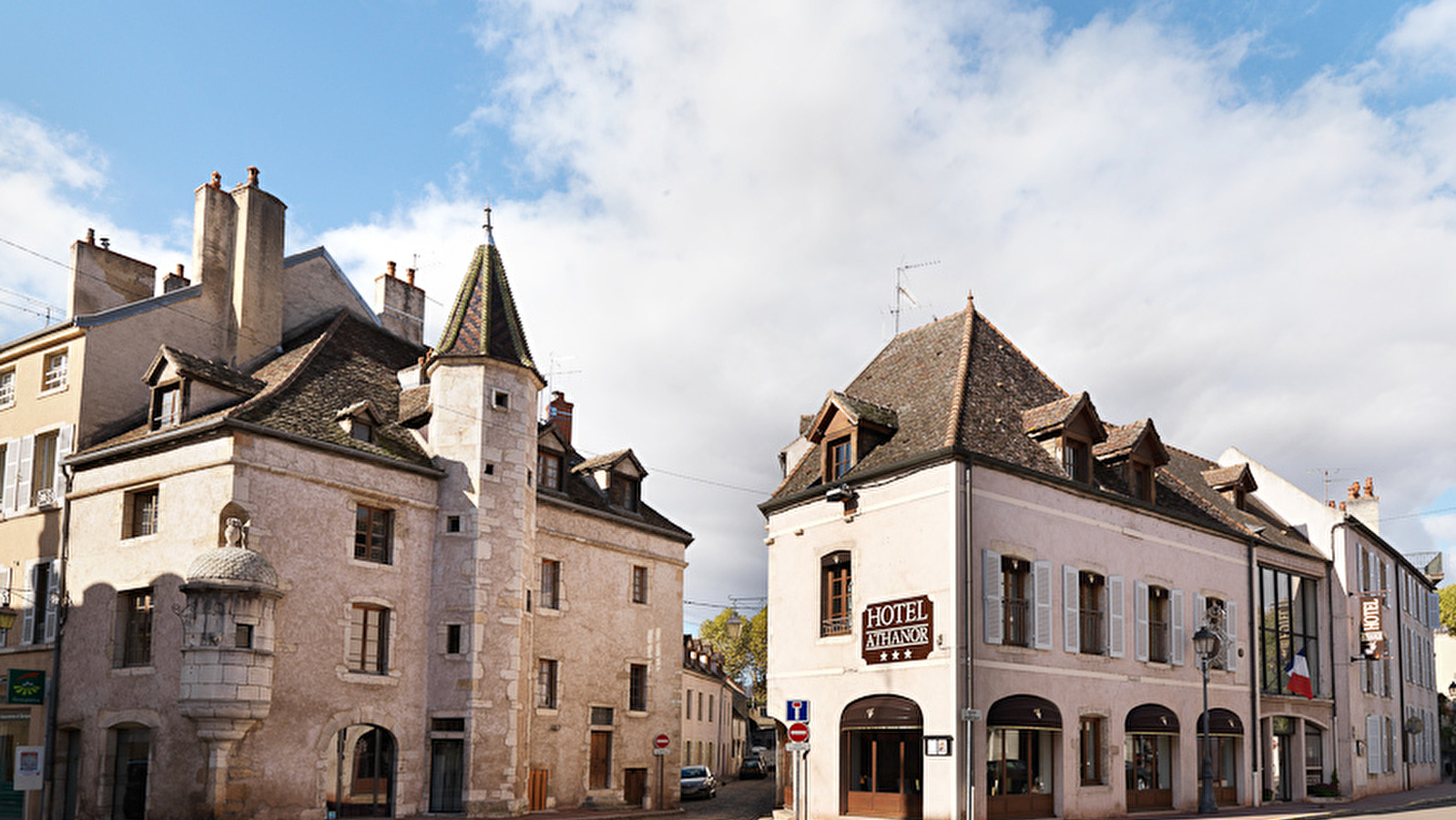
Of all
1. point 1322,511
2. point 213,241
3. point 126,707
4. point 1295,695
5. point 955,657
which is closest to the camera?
point 955,657

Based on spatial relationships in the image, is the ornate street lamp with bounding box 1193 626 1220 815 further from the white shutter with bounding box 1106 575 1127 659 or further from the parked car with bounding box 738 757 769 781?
the parked car with bounding box 738 757 769 781

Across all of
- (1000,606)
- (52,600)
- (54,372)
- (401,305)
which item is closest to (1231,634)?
(1000,606)

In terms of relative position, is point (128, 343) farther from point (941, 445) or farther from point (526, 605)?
point (941, 445)

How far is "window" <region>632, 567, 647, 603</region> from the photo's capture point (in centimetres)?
3550

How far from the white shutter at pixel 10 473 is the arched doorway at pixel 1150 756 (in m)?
27.2

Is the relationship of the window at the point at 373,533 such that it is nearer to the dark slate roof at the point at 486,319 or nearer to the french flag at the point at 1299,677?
the dark slate roof at the point at 486,319

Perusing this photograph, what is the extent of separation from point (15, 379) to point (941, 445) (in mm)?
23258

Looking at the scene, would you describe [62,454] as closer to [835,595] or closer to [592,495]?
[592,495]

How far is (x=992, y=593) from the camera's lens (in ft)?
82.1

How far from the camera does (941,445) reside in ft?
83.3

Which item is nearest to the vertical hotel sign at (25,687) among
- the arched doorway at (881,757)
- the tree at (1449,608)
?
the arched doorway at (881,757)

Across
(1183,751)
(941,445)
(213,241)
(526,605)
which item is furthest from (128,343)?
(1183,751)

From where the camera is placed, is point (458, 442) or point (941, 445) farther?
point (458, 442)

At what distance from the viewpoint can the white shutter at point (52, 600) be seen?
2789 cm
